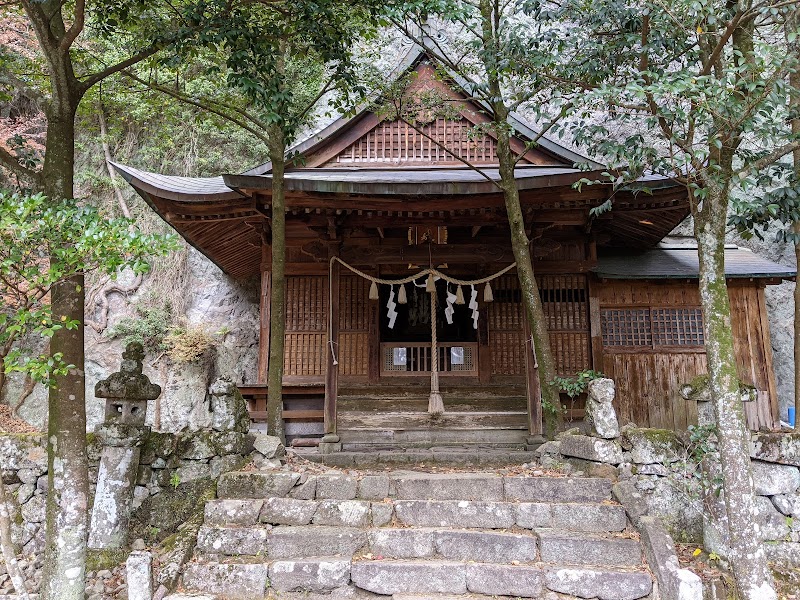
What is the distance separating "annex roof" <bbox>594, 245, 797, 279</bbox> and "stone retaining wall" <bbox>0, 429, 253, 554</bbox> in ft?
23.6

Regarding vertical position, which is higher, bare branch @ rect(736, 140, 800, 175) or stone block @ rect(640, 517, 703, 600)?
bare branch @ rect(736, 140, 800, 175)

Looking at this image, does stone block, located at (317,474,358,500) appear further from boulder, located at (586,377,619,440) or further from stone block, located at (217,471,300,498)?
boulder, located at (586,377,619,440)

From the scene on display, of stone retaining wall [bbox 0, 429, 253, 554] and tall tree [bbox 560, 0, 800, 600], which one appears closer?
tall tree [bbox 560, 0, 800, 600]

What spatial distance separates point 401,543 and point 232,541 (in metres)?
1.66

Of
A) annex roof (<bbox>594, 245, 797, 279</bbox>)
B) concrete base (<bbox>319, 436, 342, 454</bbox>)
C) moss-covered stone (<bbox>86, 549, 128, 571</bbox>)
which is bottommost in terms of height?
moss-covered stone (<bbox>86, 549, 128, 571</bbox>)

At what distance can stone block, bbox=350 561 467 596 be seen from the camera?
16.4 feet

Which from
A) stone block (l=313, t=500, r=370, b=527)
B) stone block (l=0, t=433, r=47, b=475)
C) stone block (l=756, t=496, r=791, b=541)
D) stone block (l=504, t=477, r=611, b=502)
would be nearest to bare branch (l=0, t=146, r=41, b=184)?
stone block (l=0, t=433, r=47, b=475)

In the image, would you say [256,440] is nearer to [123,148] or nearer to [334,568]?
[334,568]

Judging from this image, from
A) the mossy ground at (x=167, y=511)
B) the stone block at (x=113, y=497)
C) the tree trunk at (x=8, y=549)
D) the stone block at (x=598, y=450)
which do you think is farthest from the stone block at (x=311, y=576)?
the stone block at (x=598, y=450)

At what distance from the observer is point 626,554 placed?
515cm

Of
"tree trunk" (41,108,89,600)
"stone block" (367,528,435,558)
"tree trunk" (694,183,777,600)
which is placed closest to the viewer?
"tree trunk" (694,183,777,600)

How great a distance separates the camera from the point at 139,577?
15.6 feet

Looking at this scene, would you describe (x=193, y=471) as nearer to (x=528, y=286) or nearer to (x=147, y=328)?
(x=528, y=286)

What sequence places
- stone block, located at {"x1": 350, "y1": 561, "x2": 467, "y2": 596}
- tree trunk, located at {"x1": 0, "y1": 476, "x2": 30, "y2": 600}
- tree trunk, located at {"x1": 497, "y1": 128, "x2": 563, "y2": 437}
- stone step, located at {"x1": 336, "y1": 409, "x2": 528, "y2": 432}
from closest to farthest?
1. tree trunk, located at {"x1": 0, "y1": 476, "x2": 30, "y2": 600}
2. stone block, located at {"x1": 350, "y1": 561, "x2": 467, "y2": 596}
3. tree trunk, located at {"x1": 497, "y1": 128, "x2": 563, "y2": 437}
4. stone step, located at {"x1": 336, "y1": 409, "x2": 528, "y2": 432}
